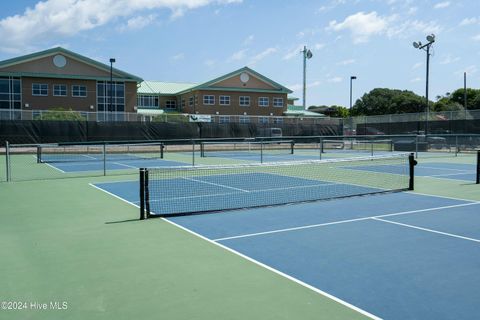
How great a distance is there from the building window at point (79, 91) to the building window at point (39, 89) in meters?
2.76

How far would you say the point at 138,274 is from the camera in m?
5.63

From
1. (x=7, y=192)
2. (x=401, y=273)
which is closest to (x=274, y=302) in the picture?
(x=401, y=273)

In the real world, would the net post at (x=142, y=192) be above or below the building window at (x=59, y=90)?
below

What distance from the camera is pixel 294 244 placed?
7027 millimetres

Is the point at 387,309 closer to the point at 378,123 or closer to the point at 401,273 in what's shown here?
the point at 401,273

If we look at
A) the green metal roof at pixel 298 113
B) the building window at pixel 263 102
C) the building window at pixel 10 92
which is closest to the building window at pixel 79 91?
the building window at pixel 10 92

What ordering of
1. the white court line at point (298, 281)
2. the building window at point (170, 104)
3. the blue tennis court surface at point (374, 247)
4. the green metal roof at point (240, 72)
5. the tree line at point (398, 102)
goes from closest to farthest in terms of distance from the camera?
the white court line at point (298, 281), the blue tennis court surface at point (374, 247), the green metal roof at point (240, 72), the building window at point (170, 104), the tree line at point (398, 102)

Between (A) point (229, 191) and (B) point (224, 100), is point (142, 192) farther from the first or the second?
(B) point (224, 100)

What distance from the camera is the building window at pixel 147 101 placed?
6262cm

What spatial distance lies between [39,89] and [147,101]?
1676cm

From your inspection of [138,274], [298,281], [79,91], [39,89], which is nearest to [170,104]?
[79,91]

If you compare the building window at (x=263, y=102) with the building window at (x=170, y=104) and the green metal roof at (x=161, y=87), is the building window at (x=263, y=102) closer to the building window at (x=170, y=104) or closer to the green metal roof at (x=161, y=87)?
the green metal roof at (x=161, y=87)

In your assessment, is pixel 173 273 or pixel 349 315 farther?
pixel 173 273

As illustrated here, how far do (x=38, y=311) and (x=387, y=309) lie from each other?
3.33 m
